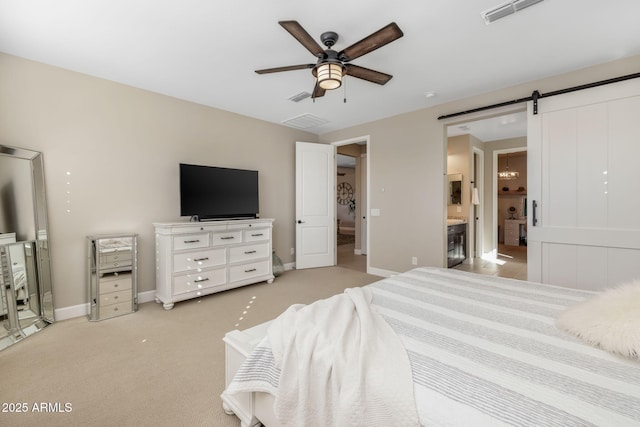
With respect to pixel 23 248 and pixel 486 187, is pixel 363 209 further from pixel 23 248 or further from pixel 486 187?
pixel 23 248

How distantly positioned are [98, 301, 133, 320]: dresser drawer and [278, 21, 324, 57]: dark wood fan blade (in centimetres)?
314

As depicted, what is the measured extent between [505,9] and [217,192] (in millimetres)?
3531

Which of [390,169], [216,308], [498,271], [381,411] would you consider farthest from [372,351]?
[498,271]

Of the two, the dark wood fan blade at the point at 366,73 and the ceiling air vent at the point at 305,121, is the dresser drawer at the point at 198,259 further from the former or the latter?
the dark wood fan blade at the point at 366,73

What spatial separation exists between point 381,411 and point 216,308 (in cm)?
266

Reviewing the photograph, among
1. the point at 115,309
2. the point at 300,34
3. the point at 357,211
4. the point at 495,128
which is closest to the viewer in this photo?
the point at 300,34

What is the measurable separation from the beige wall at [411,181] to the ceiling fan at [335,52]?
143 centimetres

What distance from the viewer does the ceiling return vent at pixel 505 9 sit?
1907 millimetres

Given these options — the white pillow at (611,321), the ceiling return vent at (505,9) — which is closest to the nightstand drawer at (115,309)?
the white pillow at (611,321)

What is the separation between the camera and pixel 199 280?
3309 mm

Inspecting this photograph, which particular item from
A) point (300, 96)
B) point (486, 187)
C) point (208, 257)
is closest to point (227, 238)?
point (208, 257)

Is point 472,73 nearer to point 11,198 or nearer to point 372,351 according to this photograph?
point 372,351

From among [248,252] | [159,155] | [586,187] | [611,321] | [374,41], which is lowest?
[248,252]

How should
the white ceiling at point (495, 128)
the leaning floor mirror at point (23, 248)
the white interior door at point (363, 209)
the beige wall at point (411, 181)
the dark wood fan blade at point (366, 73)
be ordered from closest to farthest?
the dark wood fan blade at point (366, 73) < the leaning floor mirror at point (23, 248) < the beige wall at point (411, 181) < the white ceiling at point (495, 128) < the white interior door at point (363, 209)
